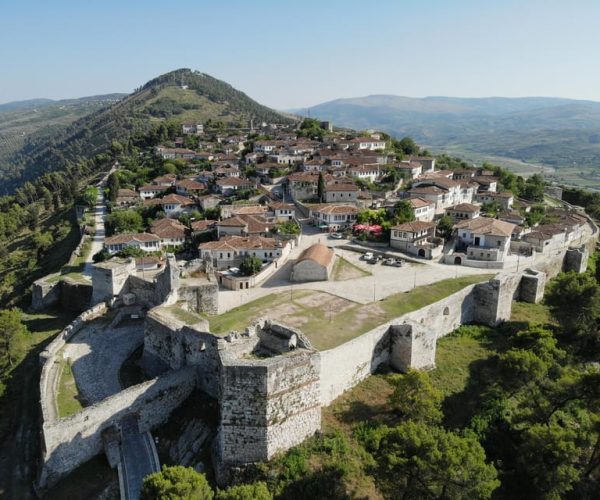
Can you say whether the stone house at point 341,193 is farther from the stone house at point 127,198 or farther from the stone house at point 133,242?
the stone house at point 127,198

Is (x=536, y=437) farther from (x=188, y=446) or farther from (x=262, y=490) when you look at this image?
(x=188, y=446)

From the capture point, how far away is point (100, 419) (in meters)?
19.6

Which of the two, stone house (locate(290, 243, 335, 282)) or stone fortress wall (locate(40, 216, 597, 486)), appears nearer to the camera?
stone fortress wall (locate(40, 216, 597, 486))

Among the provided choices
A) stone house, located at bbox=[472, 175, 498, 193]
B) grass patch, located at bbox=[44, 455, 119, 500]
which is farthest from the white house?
grass patch, located at bbox=[44, 455, 119, 500]

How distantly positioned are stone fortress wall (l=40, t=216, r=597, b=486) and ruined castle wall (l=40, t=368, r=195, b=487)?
1.5 inches

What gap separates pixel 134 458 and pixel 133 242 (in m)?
28.1

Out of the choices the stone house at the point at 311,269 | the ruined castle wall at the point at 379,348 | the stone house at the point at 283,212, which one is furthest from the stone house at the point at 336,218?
the ruined castle wall at the point at 379,348

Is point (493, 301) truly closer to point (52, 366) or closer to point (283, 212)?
point (52, 366)

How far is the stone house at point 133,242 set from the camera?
43.4 meters

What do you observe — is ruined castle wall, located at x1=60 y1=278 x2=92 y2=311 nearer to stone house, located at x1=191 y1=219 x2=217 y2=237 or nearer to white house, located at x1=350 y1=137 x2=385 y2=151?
stone house, located at x1=191 y1=219 x2=217 y2=237

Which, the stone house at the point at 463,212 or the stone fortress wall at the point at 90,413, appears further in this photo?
the stone house at the point at 463,212

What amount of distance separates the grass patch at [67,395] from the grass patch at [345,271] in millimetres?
18653

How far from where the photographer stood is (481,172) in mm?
68062

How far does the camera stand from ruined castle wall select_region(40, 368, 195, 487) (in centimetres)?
1892
